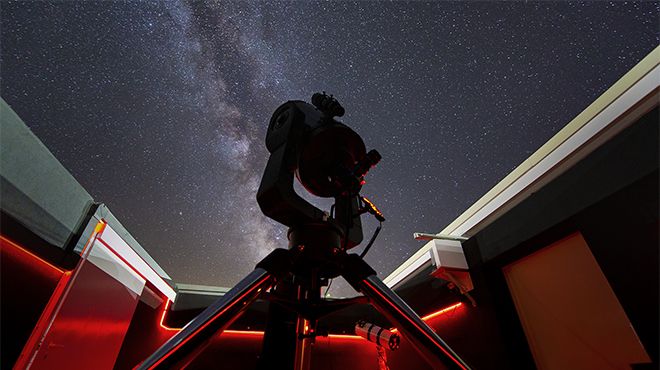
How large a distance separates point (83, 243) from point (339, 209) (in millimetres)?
2771

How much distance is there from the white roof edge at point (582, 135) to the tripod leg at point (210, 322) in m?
3.06

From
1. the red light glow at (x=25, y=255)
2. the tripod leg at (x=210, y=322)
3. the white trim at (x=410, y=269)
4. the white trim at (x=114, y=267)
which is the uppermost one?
the white trim at (x=410, y=269)

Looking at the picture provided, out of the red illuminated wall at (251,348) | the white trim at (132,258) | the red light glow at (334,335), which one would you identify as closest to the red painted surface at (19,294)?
the white trim at (132,258)

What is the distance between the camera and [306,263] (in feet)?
2.46

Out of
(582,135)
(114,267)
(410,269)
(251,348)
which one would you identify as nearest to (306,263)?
(582,135)

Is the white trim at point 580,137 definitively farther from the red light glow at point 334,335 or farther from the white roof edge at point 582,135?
the red light glow at point 334,335

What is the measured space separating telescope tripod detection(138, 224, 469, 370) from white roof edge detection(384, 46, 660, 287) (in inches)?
110

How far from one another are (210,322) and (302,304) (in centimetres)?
24

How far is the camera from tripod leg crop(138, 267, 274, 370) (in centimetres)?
47

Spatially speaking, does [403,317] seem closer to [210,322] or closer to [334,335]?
[210,322]

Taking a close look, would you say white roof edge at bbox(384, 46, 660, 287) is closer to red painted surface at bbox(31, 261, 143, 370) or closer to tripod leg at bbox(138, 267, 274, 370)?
tripod leg at bbox(138, 267, 274, 370)

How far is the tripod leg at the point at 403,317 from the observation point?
1.75ft

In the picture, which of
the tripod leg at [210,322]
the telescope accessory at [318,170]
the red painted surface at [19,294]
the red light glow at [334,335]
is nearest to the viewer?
the tripod leg at [210,322]

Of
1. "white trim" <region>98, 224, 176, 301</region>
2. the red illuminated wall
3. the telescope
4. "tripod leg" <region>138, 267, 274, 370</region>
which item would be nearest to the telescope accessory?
the telescope
